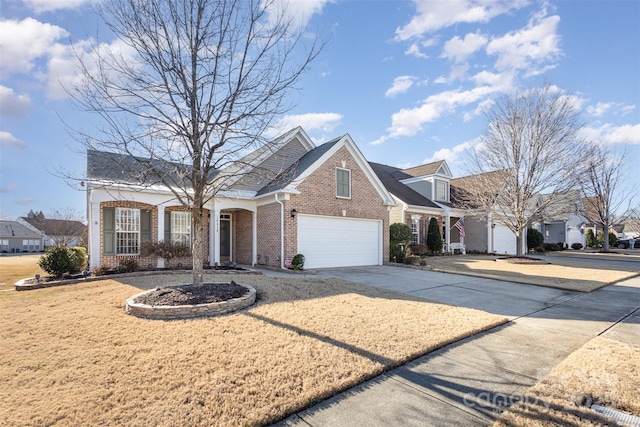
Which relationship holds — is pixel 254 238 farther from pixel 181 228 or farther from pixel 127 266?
pixel 127 266

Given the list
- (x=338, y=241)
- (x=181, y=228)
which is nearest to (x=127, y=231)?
(x=181, y=228)

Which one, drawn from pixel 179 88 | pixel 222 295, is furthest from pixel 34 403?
pixel 179 88

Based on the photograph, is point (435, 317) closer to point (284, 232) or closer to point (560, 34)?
point (284, 232)

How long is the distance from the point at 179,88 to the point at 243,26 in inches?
84.0

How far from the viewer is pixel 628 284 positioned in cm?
1105

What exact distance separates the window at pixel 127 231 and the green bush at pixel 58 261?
5.01 ft

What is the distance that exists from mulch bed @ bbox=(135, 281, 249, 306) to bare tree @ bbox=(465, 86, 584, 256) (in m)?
17.5

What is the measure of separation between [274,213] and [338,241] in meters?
3.30

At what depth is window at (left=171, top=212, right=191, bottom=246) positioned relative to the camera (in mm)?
13430

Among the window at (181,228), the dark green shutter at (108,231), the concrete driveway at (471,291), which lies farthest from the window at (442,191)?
the dark green shutter at (108,231)

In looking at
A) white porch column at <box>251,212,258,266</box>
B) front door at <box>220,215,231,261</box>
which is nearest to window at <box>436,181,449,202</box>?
white porch column at <box>251,212,258,266</box>

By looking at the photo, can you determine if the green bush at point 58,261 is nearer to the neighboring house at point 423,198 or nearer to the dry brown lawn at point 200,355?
the dry brown lawn at point 200,355

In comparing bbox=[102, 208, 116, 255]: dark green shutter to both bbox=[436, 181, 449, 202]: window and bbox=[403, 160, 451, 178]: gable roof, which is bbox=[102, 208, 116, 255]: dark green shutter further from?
bbox=[436, 181, 449, 202]: window

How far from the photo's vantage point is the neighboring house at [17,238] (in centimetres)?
5553
